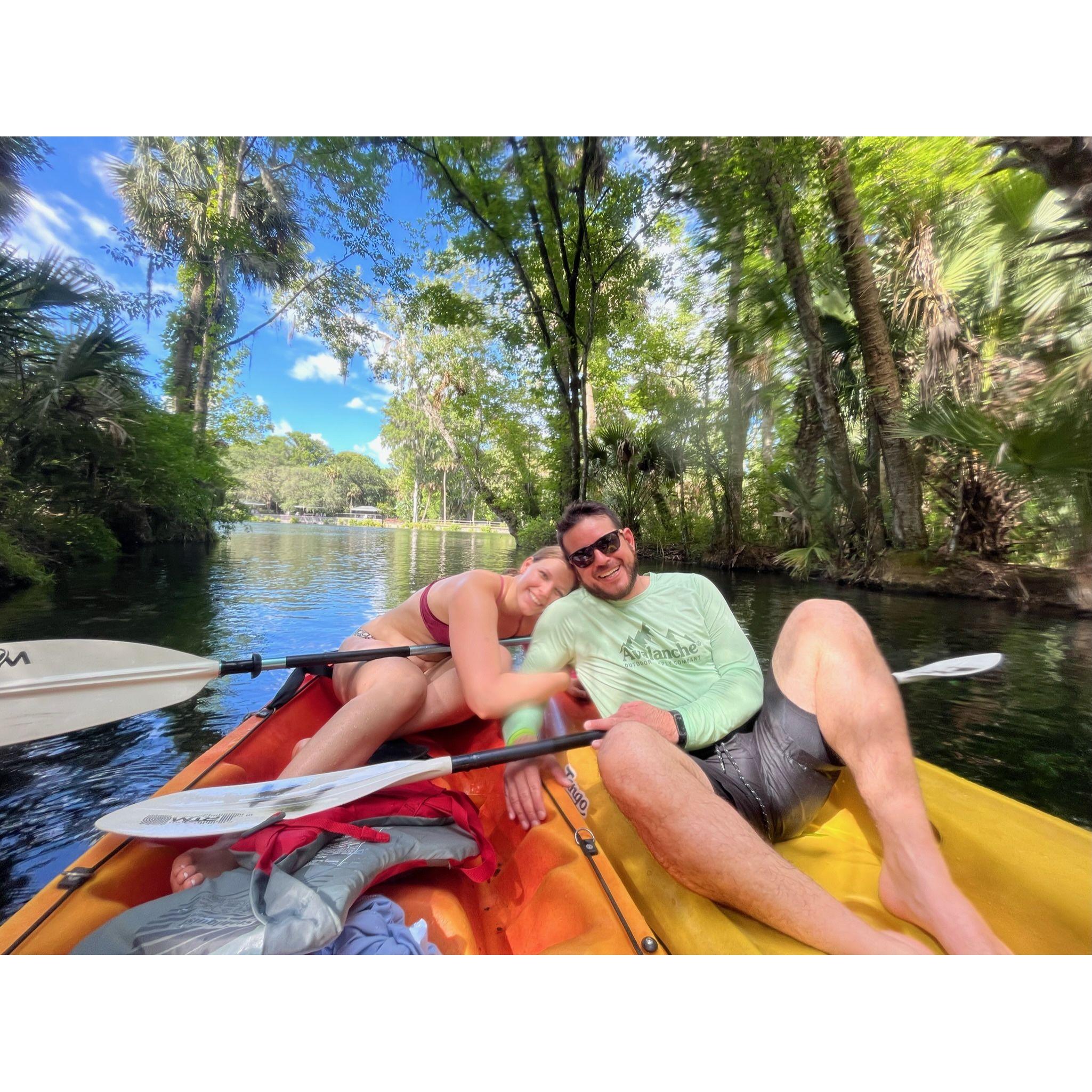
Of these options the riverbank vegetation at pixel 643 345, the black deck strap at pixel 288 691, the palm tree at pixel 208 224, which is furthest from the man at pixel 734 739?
the palm tree at pixel 208 224

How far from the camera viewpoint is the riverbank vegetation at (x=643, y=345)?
1.89 meters

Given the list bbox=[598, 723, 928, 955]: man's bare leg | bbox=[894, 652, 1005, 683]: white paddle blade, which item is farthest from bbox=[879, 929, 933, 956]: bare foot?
Result: bbox=[894, 652, 1005, 683]: white paddle blade

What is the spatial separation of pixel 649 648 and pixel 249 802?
929 mm

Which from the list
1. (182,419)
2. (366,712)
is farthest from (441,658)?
(182,419)

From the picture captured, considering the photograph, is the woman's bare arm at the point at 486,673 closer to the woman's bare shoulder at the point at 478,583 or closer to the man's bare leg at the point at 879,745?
the woman's bare shoulder at the point at 478,583

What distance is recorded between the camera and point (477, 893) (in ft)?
3.28

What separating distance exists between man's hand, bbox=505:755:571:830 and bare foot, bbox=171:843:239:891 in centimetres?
52

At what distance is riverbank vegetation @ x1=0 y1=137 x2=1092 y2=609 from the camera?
1889 millimetres

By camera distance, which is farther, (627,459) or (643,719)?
(627,459)

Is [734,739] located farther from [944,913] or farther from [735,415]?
[735,415]

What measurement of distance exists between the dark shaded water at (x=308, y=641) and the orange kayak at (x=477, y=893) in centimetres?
80

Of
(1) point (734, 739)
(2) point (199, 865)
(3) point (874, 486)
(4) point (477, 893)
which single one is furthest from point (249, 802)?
(3) point (874, 486)

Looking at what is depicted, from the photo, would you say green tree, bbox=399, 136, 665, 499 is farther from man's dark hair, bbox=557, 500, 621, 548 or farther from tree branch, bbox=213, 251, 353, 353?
man's dark hair, bbox=557, 500, 621, 548
